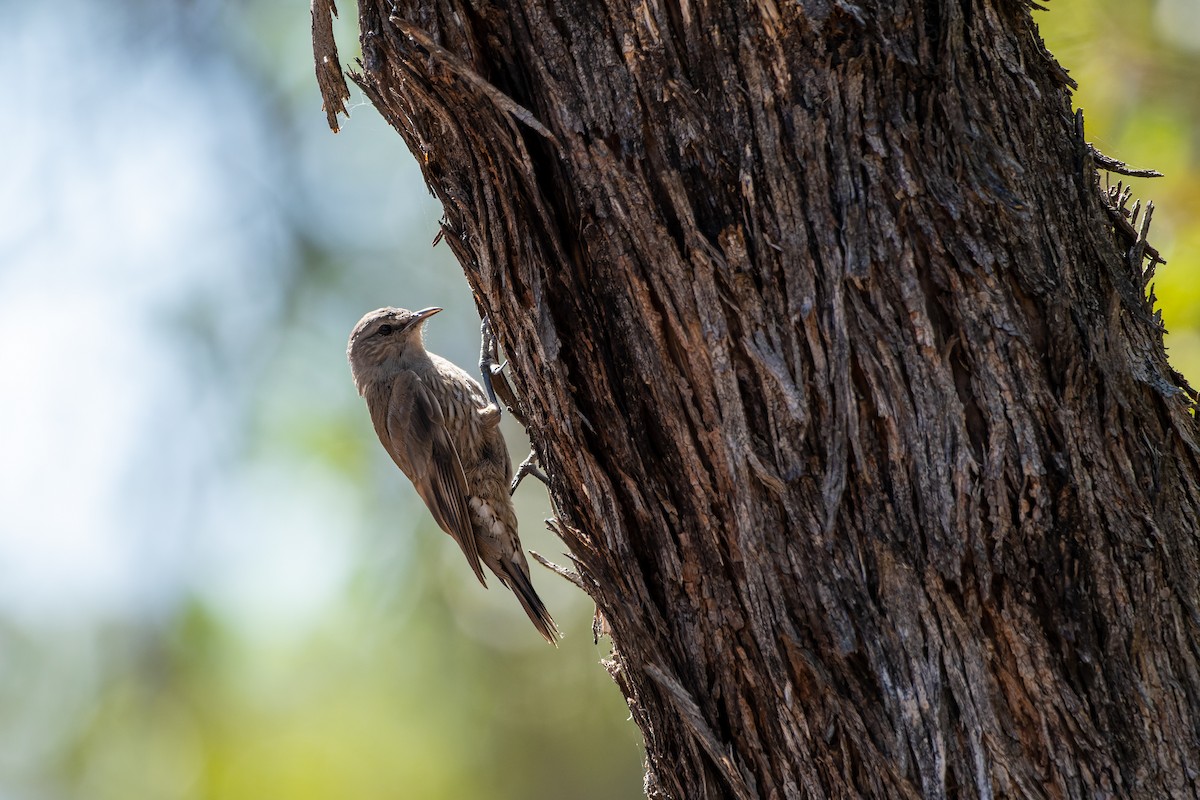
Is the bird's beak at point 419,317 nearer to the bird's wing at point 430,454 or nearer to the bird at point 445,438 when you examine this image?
the bird at point 445,438

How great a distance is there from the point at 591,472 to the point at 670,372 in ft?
0.95

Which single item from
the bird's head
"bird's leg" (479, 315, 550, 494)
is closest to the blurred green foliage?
"bird's leg" (479, 315, 550, 494)

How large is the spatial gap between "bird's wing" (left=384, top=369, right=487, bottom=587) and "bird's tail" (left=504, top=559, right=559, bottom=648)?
0.50ft

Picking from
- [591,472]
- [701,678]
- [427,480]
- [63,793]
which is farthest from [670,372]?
[63,793]

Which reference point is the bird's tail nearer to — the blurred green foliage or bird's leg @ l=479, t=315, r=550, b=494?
bird's leg @ l=479, t=315, r=550, b=494

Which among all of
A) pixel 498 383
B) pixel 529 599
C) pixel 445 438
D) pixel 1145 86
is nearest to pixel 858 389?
pixel 498 383

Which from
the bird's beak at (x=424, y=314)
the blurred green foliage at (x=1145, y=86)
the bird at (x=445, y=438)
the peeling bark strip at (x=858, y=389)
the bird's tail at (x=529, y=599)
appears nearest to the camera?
the peeling bark strip at (x=858, y=389)

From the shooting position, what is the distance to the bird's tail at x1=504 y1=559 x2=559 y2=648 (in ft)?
15.8

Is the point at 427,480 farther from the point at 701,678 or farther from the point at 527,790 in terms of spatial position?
the point at 527,790

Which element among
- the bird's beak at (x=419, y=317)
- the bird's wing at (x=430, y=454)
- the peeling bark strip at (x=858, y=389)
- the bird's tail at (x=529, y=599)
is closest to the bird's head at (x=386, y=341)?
the bird's beak at (x=419, y=317)

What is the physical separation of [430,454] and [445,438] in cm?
11

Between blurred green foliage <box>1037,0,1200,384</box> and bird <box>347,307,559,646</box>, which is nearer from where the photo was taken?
blurred green foliage <box>1037,0,1200,384</box>

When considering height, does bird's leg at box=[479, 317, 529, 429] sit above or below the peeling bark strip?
above

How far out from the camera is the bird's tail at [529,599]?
4.82 m
